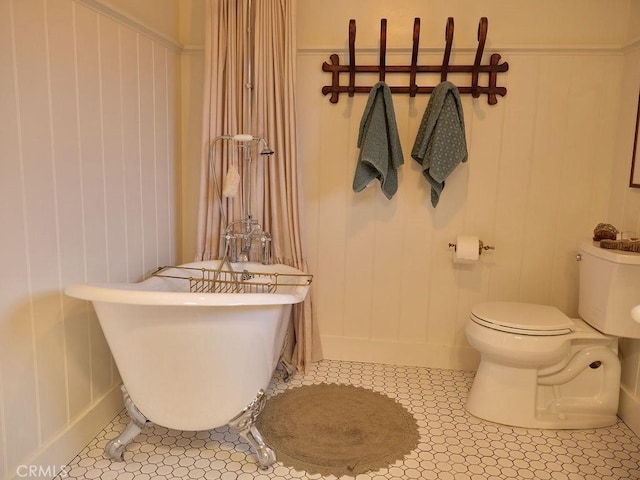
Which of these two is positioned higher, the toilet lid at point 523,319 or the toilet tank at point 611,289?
the toilet tank at point 611,289

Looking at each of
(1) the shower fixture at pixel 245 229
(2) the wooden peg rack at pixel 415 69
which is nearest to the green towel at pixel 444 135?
(2) the wooden peg rack at pixel 415 69

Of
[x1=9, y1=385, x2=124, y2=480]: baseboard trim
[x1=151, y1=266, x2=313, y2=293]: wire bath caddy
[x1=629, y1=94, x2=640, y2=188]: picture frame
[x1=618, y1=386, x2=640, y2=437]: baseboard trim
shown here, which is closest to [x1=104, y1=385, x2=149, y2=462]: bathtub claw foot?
[x1=9, y1=385, x2=124, y2=480]: baseboard trim

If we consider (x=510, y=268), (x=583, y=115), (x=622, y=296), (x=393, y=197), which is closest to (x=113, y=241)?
(x=393, y=197)

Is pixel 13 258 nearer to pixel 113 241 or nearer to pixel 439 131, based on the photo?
pixel 113 241

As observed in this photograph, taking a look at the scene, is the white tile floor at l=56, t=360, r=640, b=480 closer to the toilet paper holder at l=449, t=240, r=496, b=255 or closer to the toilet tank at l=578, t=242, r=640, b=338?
the toilet tank at l=578, t=242, r=640, b=338

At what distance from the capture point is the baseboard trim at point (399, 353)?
285 cm

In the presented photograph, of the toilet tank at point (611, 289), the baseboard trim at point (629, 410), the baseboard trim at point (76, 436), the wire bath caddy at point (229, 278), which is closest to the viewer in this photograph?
the baseboard trim at point (76, 436)

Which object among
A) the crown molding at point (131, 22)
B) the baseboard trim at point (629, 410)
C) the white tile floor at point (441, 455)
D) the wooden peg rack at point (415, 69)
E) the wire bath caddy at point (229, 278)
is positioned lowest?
the white tile floor at point (441, 455)

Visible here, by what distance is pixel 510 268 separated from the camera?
2.75m

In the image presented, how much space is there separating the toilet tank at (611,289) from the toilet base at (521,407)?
382mm

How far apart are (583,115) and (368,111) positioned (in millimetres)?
1105

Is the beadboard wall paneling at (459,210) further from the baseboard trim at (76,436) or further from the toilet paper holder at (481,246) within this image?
the baseboard trim at (76,436)

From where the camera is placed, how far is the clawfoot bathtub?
1653mm

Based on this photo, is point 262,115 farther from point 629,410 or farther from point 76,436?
point 629,410
